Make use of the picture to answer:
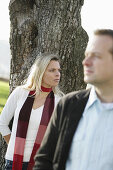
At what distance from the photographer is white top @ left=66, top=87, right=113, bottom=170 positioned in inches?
86.6

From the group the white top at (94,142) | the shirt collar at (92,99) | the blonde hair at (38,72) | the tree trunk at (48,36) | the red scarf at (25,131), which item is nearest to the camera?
the white top at (94,142)

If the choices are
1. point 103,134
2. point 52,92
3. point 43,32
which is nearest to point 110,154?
point 103,134

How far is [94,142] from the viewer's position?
7.31 feet

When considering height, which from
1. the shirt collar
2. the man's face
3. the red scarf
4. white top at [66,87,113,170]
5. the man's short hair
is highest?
the man's short hair

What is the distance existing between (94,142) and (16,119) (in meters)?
1.97

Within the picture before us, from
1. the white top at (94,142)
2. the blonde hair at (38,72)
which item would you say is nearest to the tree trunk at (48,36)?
the blonde hair at (38,72)

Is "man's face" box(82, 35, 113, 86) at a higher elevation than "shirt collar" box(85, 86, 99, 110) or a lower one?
higher

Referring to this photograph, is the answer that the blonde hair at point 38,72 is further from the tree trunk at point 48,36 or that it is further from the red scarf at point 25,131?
the tree trunk at point 48,36

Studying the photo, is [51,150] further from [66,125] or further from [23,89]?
[23,89]

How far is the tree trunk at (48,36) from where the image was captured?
4.99 m

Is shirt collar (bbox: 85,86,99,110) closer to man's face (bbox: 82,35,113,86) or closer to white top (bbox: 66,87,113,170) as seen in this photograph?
white top (bbox: 66,87,113,170)

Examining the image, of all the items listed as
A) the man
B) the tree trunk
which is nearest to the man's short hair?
the man

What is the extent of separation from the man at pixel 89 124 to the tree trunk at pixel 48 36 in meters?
2.71

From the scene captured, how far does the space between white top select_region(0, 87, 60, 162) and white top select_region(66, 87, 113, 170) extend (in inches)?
65.5
